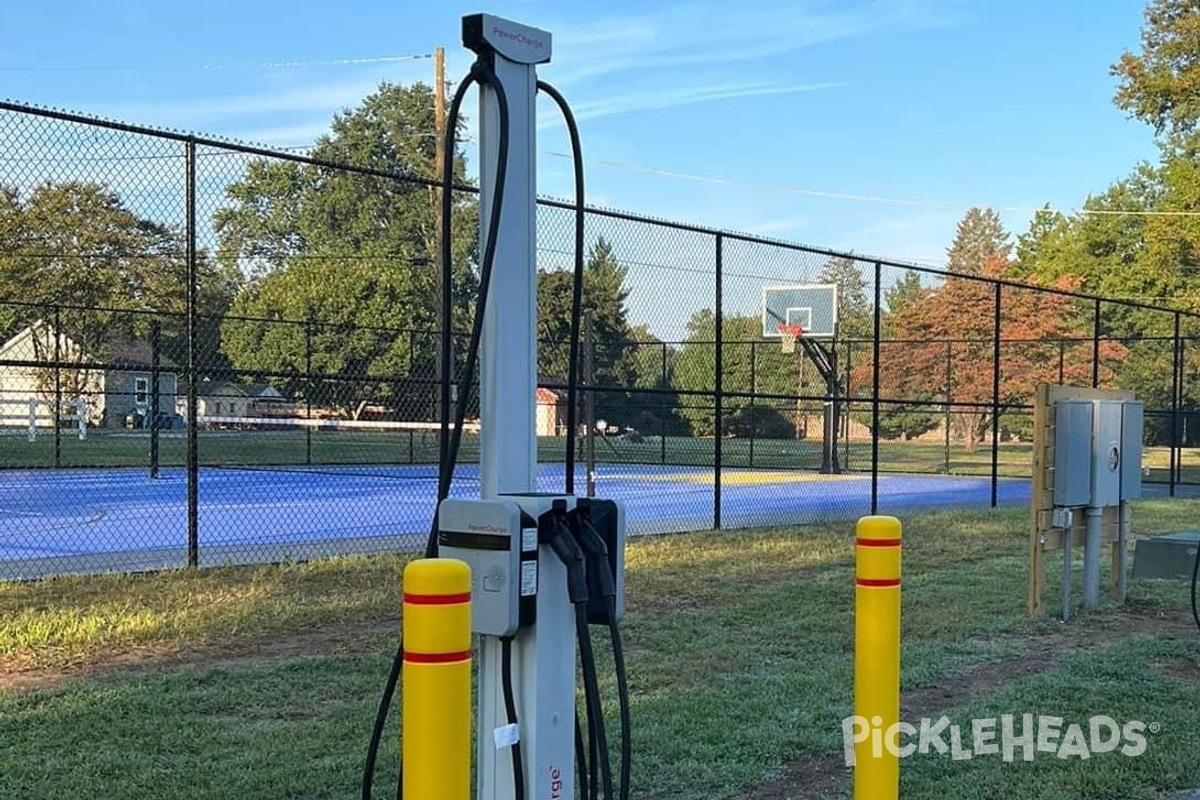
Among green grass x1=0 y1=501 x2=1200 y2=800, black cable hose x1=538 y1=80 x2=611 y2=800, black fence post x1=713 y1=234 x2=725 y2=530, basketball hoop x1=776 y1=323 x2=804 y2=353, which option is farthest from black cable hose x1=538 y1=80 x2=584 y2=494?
basketball hoop x1=776 y1=323 x2=804 y2=353

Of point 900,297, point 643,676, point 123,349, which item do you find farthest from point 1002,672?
point 900,297

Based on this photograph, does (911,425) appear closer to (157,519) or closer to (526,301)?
(157,519)

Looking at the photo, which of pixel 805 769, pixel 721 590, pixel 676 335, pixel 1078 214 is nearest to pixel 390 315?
pixel 676 335

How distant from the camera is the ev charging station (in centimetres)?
267

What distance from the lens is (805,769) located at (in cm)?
475

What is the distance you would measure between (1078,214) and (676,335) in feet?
151

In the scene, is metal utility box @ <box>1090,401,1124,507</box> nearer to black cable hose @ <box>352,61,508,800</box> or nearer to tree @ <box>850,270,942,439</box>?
black cable hose @ <box>352,61,508,800</box>

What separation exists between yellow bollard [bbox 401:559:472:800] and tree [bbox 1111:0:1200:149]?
38.2 meters

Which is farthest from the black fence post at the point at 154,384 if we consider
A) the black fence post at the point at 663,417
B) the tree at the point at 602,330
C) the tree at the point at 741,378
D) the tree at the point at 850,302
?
the tree at the point at 850,302

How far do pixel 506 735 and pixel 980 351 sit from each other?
40.2 meters

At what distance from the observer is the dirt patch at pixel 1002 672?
4559mm

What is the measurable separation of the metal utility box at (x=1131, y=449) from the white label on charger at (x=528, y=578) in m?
7.48

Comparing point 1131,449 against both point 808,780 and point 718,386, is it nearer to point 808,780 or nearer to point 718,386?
point 718,386

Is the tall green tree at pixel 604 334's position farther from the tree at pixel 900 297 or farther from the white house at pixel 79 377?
the tree at pixel 900 297
